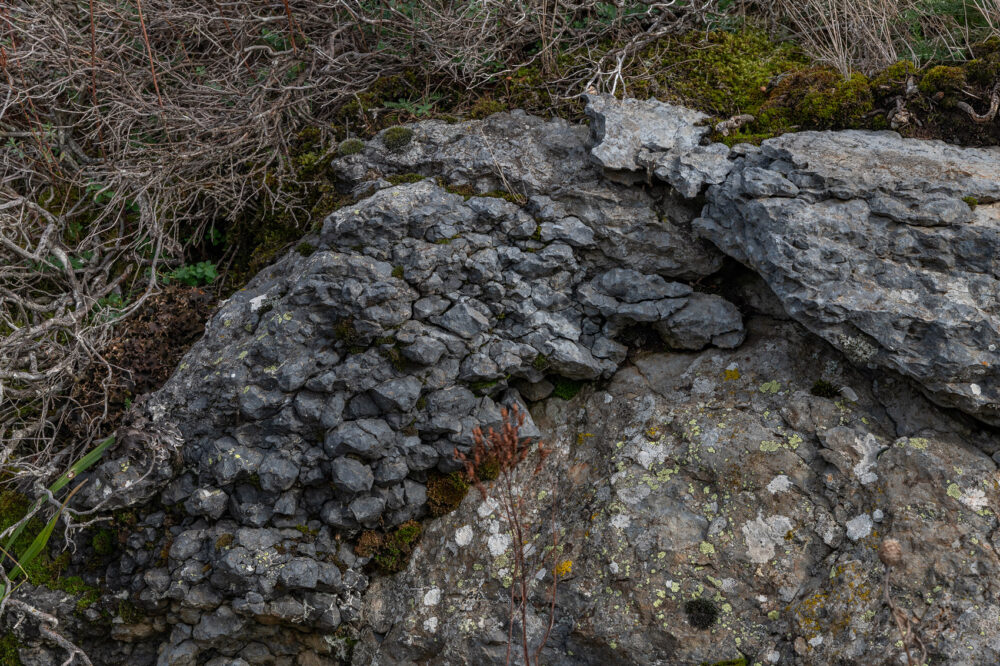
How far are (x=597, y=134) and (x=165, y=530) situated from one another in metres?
3.23

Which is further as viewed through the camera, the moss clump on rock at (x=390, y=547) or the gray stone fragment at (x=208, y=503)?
the moss clump on rock at (x=390, y=547)

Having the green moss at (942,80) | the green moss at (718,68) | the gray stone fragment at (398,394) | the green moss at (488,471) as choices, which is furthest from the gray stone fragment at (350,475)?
the green moss at (942,80)

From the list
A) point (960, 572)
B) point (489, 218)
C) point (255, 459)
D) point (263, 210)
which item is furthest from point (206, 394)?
point (960, 572)

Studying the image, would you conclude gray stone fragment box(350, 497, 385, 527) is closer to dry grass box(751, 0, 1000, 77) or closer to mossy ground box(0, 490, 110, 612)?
mossy ground box(0, 490, 110, 612)

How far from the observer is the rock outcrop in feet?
10.2

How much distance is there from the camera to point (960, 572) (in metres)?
2.84

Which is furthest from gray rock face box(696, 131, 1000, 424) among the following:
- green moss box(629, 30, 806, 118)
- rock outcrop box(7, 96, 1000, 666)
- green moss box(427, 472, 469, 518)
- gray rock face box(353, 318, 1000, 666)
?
green moss box(427, 472, 469, 518)

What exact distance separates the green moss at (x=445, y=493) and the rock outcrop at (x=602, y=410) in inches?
1.2

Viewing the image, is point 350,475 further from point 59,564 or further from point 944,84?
point 944,84

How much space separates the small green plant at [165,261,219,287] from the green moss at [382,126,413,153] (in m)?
1.50

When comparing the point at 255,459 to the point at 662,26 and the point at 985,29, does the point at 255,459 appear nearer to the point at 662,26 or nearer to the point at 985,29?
the point at 662,26

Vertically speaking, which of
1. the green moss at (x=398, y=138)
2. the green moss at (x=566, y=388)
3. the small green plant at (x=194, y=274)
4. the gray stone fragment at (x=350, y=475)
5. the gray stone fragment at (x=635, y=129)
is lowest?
the gray stone fragment at (x=350, y=475)

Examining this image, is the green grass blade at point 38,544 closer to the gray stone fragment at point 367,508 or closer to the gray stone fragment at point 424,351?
the gray stone fragment at point 367,508

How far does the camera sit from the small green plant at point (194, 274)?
460 cm
